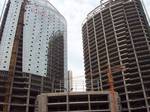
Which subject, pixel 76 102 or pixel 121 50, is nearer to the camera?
pixel 76 102

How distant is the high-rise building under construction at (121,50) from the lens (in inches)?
4670

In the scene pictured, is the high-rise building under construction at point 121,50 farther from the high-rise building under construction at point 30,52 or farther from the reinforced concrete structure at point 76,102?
the high-rise building under construction at point 30,52

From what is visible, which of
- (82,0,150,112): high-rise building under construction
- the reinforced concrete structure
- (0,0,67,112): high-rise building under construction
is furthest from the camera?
(0,0,67,112): high-rise building under construction

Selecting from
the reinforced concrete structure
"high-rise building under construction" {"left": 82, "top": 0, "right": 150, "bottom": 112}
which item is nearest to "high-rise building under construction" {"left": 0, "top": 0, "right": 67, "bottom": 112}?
the reinforced concrete structure

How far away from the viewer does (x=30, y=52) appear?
443 feet

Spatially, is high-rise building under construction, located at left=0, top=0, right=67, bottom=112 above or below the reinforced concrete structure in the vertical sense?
above

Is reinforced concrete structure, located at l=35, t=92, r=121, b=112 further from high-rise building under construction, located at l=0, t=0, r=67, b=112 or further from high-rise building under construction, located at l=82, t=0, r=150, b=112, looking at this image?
high-rise building under construction, located at l=0, t=0, r=67, b=112

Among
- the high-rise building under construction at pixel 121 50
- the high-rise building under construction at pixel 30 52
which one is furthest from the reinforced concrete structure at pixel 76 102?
the high-rise building under construction at pixel 30 52

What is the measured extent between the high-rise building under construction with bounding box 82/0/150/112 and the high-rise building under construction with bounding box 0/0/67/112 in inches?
619

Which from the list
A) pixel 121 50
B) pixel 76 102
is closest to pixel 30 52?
pixel 76 102

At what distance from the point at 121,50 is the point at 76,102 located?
35626mm

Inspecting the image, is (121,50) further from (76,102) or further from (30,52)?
(30,52)

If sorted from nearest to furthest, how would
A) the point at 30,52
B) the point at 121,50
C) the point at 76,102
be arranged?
the point at 76,102
the point at 121,50
the point at 30,52

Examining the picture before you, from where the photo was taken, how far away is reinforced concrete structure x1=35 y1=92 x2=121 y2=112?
351ft
